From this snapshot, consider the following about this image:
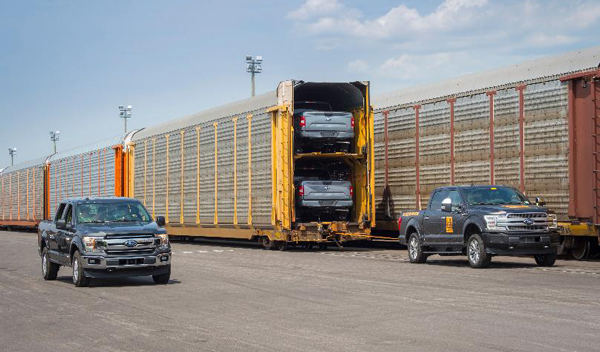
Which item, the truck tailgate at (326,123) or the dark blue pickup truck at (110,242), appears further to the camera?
the truck tailgate at (326,123)

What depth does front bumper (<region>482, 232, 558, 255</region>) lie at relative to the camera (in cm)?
1878

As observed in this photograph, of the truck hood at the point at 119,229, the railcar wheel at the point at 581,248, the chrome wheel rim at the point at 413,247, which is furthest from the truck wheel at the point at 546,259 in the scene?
the truck hood at the point at 119,229

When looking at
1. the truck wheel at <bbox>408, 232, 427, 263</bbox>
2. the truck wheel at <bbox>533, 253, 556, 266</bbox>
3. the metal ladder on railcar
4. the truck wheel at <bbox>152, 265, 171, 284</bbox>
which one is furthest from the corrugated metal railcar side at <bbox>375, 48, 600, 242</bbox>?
the truck wheel at <bbox>152, 265, 171, 284</bbox>

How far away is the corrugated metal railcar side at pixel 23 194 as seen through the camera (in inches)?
2044

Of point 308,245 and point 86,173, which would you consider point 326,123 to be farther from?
point 86,173

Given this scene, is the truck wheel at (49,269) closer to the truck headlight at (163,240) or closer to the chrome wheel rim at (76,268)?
the chrome wheel rim at (76,268)

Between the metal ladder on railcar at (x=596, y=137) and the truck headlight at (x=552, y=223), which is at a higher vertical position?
the metal ladder on railcar at (x=596, y=137)

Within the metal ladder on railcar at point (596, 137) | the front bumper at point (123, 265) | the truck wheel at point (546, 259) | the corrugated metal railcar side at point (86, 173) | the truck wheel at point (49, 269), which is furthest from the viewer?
the corrugated metal railcar side at point (86, 173)

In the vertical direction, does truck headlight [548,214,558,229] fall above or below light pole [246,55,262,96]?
below

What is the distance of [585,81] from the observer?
20.3 m

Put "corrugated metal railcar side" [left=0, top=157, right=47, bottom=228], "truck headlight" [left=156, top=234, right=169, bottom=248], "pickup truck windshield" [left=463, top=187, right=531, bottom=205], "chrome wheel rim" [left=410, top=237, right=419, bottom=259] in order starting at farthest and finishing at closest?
"corrugated metal railcar side" [left=0, top=157, right=47, bottom=228] → "chrome wheel rim" [left=410, top=237, right=419, bottom=259] → "pickup truck windshield" [left=463, top=187, right=531, bottom=205] → "truck headlight" [left=156, top=234, right=169, bottom=248]

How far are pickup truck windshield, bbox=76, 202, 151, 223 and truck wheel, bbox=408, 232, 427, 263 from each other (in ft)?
22.7

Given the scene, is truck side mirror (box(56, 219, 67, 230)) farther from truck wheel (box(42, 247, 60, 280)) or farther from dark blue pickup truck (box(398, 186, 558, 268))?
dark blue pickup truck (box(398, 186, 558, 268))

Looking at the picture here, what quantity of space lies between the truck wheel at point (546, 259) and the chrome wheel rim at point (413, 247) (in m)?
2.91
